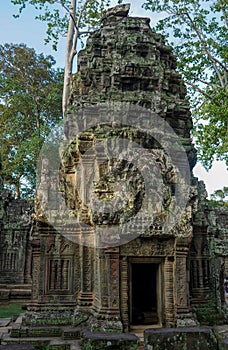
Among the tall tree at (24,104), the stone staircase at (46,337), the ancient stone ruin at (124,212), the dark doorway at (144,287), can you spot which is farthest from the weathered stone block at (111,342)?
the tall tree at (24,104)

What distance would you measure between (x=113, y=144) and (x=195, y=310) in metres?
4.63

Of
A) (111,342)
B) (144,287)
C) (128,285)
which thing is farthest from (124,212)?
(144,287)

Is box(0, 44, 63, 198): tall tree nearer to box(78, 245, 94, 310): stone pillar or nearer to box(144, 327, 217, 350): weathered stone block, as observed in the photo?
box(78, 245, 94, 310): stone pillar

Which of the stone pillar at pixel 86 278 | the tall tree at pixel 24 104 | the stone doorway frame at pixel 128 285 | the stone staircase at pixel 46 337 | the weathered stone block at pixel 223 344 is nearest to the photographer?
the weathered stone block at pixel 223 344

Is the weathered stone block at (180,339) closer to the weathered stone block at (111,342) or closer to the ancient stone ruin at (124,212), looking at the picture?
the weathered stone block at (111,342)

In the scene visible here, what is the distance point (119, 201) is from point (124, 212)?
27 cm

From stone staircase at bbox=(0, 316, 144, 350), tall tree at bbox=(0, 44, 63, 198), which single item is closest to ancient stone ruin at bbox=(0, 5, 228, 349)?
stone staircase at bbox=(0, 316, 144, 350)

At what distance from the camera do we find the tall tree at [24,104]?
73.7 ft

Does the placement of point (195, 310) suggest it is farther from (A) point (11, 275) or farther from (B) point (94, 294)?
(A) point (11, 275)

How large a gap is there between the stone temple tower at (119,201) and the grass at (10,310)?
142 inches

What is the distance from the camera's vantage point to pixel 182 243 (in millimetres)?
8188

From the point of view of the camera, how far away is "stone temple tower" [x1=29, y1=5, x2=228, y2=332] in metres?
8.05

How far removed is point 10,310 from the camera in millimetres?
12719

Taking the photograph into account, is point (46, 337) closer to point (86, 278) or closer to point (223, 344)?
point (86, 278)
